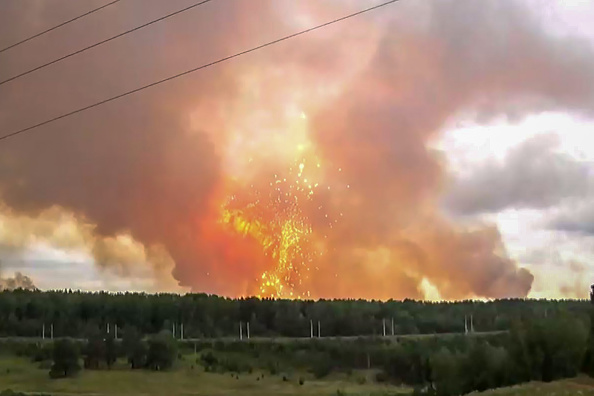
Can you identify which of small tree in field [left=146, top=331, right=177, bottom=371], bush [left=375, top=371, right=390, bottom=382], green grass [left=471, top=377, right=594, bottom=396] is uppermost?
small tree in field [left=146, top=331, right=177, bottom=371]

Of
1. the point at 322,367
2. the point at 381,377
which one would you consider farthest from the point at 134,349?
the point at 381,377

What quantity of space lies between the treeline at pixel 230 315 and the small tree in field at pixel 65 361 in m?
31.6

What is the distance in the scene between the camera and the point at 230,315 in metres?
162

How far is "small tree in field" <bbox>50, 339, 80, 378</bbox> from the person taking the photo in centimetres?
9512

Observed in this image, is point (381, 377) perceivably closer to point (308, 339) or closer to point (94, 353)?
point (308, 339)

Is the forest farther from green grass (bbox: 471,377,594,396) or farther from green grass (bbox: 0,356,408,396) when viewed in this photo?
green grass (bbox: 471,377,594,396)

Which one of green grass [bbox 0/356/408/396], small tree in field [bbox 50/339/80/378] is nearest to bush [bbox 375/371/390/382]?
green grass [bbox 0/356/408/396]

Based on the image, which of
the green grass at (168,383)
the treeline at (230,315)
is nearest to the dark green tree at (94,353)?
the green grass at (168,383)

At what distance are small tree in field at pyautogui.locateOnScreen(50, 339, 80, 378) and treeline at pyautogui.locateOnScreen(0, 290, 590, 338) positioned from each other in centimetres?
3158

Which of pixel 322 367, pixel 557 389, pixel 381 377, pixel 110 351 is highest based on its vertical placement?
pixel 110 351

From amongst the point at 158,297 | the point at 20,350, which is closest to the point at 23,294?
the point at 158,297

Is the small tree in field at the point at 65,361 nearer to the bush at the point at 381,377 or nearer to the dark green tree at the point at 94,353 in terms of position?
the dark green tree at the point at 94,353

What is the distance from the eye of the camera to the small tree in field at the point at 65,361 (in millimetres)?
→ 95125

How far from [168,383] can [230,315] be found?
68665 millimetres
